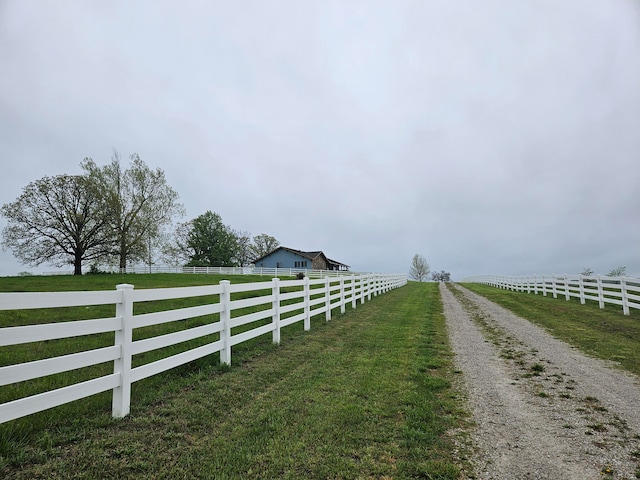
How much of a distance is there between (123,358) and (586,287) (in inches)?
831

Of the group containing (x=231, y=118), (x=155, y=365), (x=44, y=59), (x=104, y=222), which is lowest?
(x=155, y=365)

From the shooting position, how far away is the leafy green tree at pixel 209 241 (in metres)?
53.8

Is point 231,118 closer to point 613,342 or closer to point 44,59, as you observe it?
point 44,59

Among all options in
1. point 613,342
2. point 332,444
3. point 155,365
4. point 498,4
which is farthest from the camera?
point 498,4

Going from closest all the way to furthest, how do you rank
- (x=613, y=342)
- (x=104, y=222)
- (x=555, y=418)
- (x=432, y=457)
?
1. (x=432, y=457)
2. (x=555, y=418)
3. (x=613, y=342)
4. (x=104, y=222)

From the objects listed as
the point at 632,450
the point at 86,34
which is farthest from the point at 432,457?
the point at 86,34

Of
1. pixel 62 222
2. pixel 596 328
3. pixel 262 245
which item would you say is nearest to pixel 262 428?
pixel 596 328

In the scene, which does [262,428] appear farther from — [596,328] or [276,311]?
[596,328]

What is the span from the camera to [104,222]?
30062mm

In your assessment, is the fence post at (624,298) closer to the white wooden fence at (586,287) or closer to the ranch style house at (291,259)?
the white wooden fence at (586,287)

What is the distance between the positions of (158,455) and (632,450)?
417cm

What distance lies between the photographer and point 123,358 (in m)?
3.57

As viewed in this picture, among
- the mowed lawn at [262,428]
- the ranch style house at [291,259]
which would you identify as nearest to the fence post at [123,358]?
the mowed lawn at [262,428]

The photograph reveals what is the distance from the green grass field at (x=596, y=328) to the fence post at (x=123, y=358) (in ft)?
24.2
